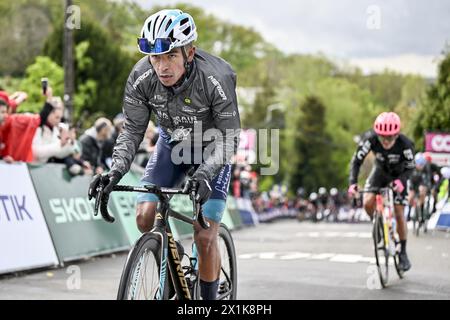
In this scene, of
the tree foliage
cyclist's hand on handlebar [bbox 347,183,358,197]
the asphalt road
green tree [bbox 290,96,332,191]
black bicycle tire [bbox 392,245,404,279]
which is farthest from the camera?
green tree [bbox 290,96,332,191]

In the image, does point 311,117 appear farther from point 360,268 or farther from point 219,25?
point 360,268

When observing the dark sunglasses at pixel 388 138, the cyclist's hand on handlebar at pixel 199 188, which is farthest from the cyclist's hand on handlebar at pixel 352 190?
the cyclist's hand on handlebar at pixel 199 188

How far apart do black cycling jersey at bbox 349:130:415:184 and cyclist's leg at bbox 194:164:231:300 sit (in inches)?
201

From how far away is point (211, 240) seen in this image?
631 centimetres

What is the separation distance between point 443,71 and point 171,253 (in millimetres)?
46833

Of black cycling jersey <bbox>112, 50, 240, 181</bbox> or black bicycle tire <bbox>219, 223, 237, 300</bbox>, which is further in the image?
black bicycle tire <bbox>219, 223, 237, 300</bbox>

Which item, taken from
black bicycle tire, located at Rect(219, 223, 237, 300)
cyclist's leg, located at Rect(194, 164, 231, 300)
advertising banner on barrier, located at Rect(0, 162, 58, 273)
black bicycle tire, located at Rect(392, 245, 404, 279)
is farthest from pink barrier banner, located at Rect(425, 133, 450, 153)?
cyclist's leg, located at Rect(194, 164, 231, 300)

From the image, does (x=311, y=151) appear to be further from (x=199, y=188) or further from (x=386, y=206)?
(x=199, y=188)

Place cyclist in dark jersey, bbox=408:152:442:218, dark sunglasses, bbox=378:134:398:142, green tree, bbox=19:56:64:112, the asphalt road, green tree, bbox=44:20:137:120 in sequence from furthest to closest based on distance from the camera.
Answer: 1. green tree, bbox=44:20:137:120
2. green tree, bbox=19:56:64:112
3. cyclist in dark jersey, bbox=408:152:442:218
4. dark sunglasses, bbox=378:134:398:142
5. the asphalt road

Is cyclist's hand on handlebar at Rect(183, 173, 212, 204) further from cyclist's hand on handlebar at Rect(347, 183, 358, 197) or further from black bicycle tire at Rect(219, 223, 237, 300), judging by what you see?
cyclist's hand on handlebar at Rect(347, 183, 358, 197)

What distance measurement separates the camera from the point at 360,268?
40.1 feet

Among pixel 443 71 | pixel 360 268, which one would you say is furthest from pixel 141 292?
pixel 443 71

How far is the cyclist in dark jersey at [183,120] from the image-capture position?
227 inches

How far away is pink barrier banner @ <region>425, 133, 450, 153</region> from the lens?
124ft
